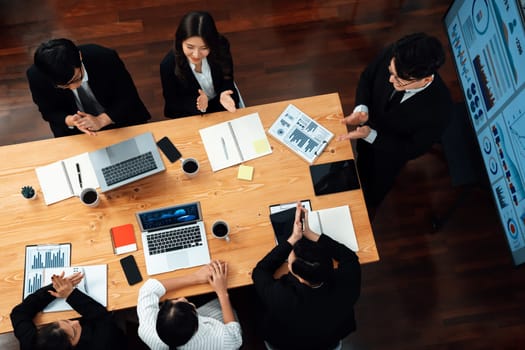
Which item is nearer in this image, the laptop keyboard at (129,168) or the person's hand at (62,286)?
the person's hand at (62,286)

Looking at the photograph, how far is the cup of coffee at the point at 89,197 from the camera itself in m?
2.32

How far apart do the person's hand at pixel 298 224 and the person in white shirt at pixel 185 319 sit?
366 mm

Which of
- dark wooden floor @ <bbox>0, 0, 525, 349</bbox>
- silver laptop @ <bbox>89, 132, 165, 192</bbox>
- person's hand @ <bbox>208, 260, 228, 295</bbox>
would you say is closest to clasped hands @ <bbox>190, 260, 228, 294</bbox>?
person's hand @ <bbox>208, 260, 228, 295</bbox>

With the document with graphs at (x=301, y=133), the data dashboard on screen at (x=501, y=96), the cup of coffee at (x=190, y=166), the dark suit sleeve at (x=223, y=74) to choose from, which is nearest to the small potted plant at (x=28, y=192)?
the cup of coffee at (x=190, y=166)

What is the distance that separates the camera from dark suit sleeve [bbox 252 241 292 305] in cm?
212

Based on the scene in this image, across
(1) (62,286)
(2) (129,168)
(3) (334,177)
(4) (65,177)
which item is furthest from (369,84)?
(1) (62,286)

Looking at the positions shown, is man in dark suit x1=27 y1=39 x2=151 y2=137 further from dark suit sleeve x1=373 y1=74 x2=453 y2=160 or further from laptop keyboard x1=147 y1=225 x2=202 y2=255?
dark suit sleeve x1=373 y1=74 x2=453 y2=160

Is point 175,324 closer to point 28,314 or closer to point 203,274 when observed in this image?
point 203,274

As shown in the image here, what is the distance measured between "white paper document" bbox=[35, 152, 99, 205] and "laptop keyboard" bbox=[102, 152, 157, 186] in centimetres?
8

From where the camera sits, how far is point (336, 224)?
7.63 ft

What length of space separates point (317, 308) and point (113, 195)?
1208 millimetres

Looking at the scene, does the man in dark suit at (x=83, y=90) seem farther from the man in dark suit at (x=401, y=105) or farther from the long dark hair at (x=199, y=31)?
the man in dark suit at (x=401, y=105)

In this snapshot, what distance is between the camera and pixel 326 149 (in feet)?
8.12

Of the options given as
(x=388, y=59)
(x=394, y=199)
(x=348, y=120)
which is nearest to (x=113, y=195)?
(x=348, y=120)
